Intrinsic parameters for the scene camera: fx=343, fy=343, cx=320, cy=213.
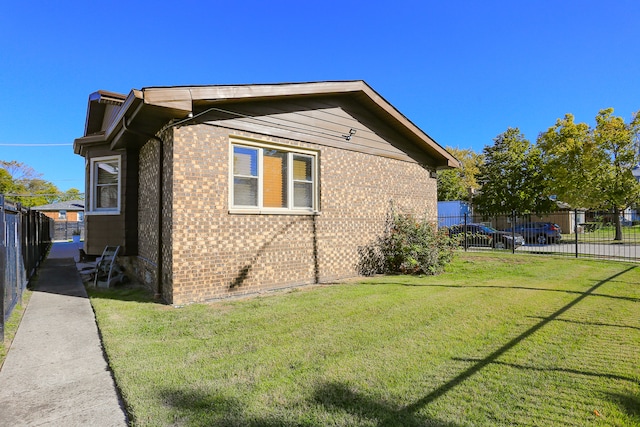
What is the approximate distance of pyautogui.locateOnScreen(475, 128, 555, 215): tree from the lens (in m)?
28.7

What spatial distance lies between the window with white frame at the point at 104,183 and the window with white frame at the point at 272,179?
152 inches

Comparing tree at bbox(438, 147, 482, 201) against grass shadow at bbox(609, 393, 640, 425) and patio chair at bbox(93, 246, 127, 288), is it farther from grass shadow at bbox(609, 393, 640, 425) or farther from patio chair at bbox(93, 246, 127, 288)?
grass shadow at bbox(609, 393, 640, 425)

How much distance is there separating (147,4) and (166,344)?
39.5 feet

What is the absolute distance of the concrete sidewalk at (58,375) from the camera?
2.69 meters

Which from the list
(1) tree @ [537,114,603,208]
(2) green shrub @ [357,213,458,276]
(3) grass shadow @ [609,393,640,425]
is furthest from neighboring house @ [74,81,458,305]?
(1) tree @ [537,114,603,208]

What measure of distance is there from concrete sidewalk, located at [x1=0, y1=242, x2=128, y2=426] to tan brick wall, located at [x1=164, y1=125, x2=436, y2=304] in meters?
1.67

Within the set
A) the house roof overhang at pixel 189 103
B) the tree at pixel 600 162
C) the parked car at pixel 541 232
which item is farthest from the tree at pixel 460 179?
the house roof overhang at pixel 189 103

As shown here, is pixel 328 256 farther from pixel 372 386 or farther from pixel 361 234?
pixel 372 386

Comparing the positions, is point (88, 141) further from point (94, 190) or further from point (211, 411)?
point (211, 411)

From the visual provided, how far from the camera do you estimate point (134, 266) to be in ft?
28.4

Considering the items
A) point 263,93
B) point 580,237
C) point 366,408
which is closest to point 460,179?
point 580,237

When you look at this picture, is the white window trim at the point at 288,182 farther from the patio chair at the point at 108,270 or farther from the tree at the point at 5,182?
the tree at the point at 5,182

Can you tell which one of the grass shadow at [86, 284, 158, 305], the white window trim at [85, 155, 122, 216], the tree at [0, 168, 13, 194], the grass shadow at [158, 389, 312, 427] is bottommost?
the grass shadow at [86, 284, 158, 305]

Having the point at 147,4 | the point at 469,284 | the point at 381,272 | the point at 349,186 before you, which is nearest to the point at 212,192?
the point at 349,186
